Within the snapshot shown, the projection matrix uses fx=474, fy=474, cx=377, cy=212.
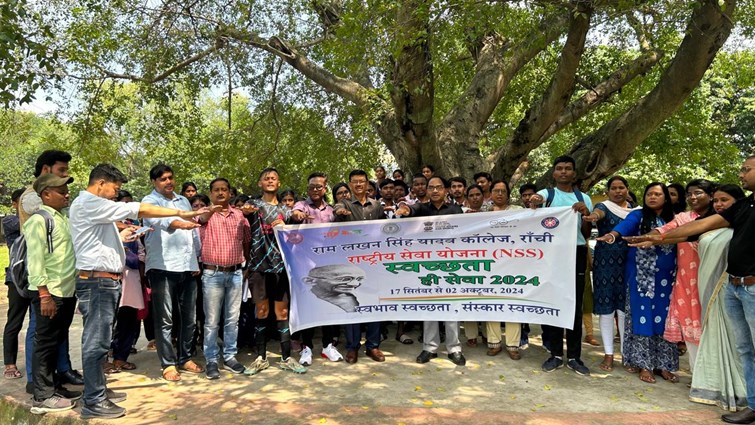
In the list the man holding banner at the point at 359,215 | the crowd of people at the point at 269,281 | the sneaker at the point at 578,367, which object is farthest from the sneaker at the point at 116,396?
the sneaker at the point at 578,367

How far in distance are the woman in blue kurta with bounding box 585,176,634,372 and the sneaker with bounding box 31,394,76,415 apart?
4.88 m

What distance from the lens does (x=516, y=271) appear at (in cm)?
488

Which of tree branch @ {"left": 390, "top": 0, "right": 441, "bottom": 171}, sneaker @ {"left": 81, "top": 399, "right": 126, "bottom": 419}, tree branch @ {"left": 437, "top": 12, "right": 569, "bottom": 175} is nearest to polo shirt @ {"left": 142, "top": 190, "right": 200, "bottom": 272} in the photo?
sneaker @ {"left": 81, "top": 399, "right": 126, "bottom": 419}

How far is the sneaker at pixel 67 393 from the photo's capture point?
4.10 metres

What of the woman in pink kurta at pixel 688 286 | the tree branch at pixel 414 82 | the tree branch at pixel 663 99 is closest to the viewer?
the woman in pink kurta at pixel 688 286

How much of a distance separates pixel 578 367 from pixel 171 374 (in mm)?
3927

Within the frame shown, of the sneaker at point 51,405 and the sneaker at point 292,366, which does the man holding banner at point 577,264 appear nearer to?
the sneaker at point 292,366

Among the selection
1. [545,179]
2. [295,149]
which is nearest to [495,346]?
[545,179]

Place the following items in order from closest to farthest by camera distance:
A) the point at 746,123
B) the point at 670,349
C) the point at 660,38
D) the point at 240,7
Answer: the point at 670,349 → the point at 660,38 → the point at 240,7 → the point at 746,123

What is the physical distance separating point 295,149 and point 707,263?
34.1 ft

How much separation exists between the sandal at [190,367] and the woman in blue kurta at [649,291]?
13.6 ft

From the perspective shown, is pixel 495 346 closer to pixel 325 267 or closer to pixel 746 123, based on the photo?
pixel 325 267

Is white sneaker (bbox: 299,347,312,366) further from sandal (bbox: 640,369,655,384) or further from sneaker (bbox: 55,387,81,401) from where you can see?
sandal (bbox: 640,369,655,384)

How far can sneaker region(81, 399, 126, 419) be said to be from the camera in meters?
3.73
